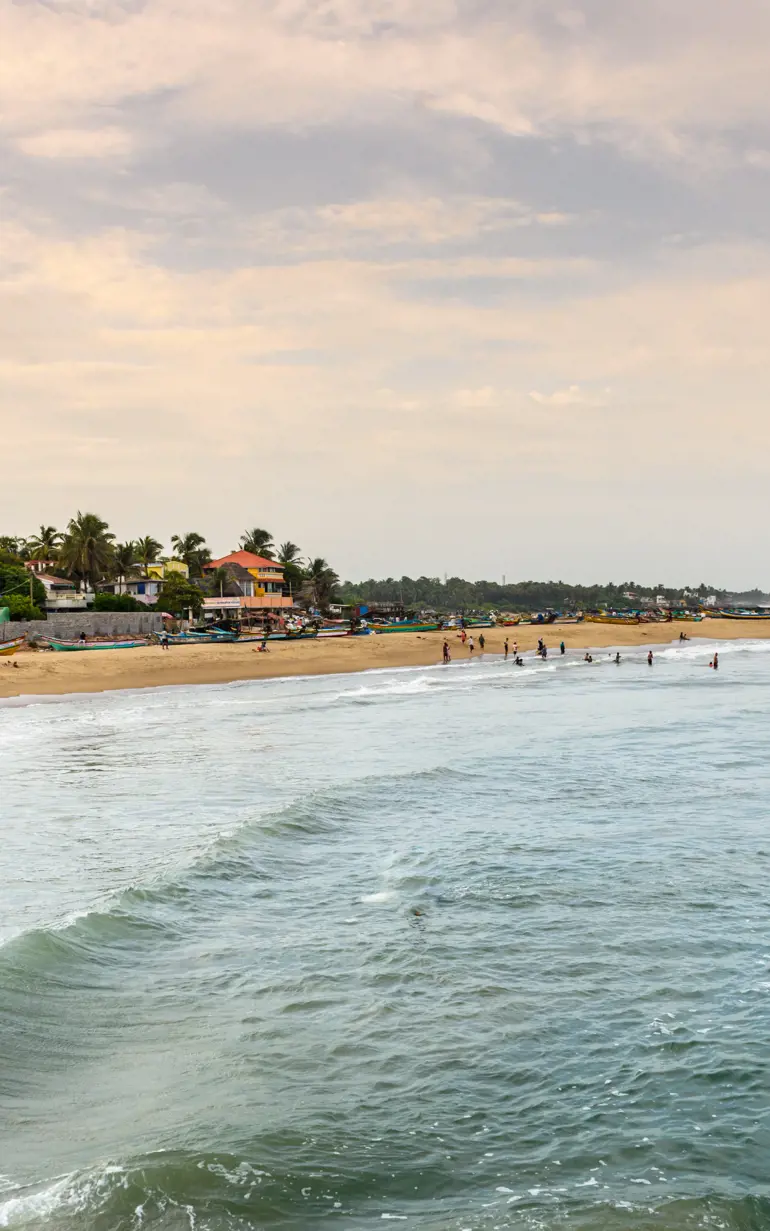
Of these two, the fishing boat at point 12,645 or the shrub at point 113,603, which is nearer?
the fishing boat at point 12,645

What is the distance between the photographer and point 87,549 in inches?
3516

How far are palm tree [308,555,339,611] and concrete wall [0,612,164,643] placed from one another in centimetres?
4737

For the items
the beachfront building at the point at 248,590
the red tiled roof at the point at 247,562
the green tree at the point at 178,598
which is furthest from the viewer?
the red tiled roof at the point at 247,562

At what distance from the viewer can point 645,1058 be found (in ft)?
28.2

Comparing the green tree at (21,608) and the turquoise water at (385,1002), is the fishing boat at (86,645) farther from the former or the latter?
the turquoise water at (385,1002)

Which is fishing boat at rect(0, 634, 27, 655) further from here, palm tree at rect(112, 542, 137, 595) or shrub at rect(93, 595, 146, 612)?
palm tree at rect(112, 542, 137, 595)

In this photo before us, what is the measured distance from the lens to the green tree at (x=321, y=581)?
413 feet

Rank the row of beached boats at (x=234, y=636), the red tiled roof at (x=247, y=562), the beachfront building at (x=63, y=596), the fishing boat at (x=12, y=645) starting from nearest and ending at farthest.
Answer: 1. the fishing boat at (x=12, y=645)
2. the row of beached boats at (x=234, y=636)
3. the beachfront building at (x=63, y=596)
4. the red tiled roof at (x=247, y=562)

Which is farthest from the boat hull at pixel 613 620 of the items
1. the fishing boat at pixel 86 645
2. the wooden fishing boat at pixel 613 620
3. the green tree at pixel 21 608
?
the green tree at pixel 21 608

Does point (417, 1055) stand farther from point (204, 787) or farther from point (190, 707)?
point (190, 707)

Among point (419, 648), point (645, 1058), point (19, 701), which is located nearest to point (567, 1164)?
point (645, 1058)

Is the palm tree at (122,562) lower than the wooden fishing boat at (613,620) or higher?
higher

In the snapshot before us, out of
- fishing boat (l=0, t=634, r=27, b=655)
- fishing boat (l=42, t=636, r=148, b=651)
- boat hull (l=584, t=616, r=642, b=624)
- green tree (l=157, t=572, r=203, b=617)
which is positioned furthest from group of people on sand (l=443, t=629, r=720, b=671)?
fishing boat (l=0, t=634, r=27, b=655)

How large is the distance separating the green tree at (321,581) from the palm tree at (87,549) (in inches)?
1452
